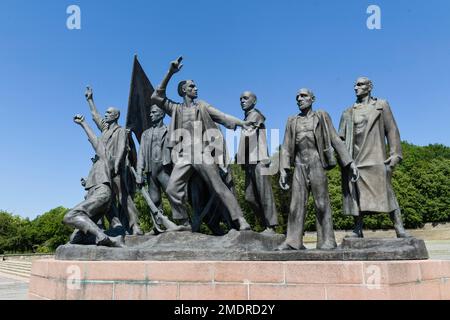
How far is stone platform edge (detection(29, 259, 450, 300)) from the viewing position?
17.6 feet

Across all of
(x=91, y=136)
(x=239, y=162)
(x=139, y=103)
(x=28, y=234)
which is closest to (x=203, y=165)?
(x=239, y=162)

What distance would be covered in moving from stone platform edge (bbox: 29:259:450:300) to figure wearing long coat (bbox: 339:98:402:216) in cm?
110

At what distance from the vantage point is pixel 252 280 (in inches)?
226

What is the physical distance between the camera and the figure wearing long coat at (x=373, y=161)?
6.49 metres

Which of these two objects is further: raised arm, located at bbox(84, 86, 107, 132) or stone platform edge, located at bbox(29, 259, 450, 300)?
raised arm, located at bbox(84, 86, 107, 132)

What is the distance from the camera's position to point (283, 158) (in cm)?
693

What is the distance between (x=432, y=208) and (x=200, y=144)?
44755mm

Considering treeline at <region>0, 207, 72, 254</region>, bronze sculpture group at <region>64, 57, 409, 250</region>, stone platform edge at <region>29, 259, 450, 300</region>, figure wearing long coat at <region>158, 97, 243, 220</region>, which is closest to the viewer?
stone platform edge at <region>29, 259, 450, 300</region>

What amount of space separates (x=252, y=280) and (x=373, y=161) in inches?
107

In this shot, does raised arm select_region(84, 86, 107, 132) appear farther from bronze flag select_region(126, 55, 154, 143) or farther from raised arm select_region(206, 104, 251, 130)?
raised arm select_region(206, 104, 251, 130)

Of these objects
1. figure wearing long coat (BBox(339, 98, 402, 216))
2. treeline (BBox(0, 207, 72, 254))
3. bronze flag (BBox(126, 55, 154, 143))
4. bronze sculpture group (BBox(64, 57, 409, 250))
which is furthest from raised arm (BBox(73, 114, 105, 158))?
treeline (BBox(0, 207, 72, 254))

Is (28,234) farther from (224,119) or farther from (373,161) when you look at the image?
(373,161)
